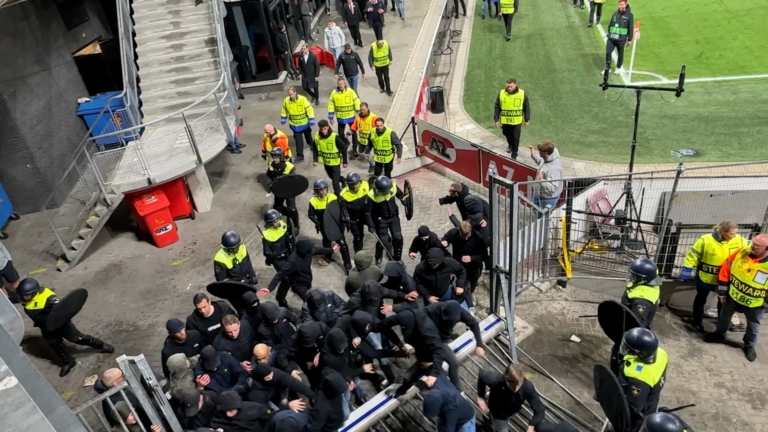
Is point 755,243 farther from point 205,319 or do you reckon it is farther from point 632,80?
point 632,80

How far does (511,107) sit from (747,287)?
19.3ft

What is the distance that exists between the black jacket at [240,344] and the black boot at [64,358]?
302 centimetres

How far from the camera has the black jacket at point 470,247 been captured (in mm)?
7969

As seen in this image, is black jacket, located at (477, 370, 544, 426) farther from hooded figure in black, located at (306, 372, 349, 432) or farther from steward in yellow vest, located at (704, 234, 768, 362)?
steward in yellow vest, located at (704, 234, 768, 362)

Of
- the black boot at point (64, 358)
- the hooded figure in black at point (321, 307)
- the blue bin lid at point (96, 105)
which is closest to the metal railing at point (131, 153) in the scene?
the blue bin lid at point (96, 105)

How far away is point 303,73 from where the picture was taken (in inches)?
620

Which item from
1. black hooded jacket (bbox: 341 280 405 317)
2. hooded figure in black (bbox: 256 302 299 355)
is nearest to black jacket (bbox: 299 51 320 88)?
black hooded jacket (bbox: 341 280 405 317)

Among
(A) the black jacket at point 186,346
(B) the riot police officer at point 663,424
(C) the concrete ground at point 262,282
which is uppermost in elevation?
(B) the riot police officer at point 663,424

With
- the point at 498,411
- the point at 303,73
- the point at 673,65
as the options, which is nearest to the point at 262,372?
the point at 498,411

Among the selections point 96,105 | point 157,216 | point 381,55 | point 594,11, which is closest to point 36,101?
point 96,105

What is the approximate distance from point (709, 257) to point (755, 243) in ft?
2.28

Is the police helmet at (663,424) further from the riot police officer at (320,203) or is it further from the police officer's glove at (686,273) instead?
the riot police officer at (320,203)

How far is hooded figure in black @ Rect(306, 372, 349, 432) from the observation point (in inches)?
226

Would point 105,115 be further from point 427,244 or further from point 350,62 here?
point 427,244
